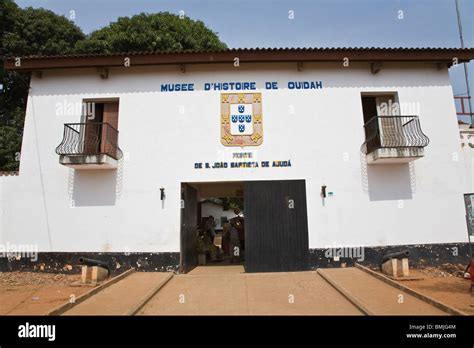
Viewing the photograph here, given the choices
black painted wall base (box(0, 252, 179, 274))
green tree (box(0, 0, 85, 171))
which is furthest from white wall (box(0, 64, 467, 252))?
Answer: green tree (box(0, 0, 85, 171))

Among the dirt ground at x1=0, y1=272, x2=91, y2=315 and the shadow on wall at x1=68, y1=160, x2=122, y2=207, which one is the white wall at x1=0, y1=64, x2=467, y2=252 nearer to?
the shadow on wall at x1=68, y1=160, x2=122, y2=207

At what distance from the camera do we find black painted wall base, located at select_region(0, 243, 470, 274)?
28.8ft

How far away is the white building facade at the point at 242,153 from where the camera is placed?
8914 millimetres

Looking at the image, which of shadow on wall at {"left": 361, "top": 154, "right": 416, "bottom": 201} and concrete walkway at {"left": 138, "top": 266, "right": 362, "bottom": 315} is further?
shadow on wall at {"left": 361, "top": 154, "right": 416, "bottom": 201}

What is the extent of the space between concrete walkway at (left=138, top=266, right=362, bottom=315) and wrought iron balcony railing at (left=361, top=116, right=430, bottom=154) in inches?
163

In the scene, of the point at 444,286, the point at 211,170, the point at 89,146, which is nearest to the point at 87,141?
the point at 89,146

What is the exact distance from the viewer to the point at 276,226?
29.2ft

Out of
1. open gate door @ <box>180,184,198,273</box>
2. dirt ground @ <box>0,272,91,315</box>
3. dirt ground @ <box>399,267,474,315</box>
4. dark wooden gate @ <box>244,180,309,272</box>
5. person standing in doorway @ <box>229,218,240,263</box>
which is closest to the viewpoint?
dirt ground @ <box>399,267,474,315</box>

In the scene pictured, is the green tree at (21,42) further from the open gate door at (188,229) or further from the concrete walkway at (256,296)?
the concrete walkway at (256,296)

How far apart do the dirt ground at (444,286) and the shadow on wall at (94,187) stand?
7.75 meters

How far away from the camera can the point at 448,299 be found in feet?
19.4

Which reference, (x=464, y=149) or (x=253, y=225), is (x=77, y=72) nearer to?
(x=253, y=225)

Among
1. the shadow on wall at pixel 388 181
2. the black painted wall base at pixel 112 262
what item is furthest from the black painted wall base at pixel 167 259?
the shadow on wall at pixel 388 181
